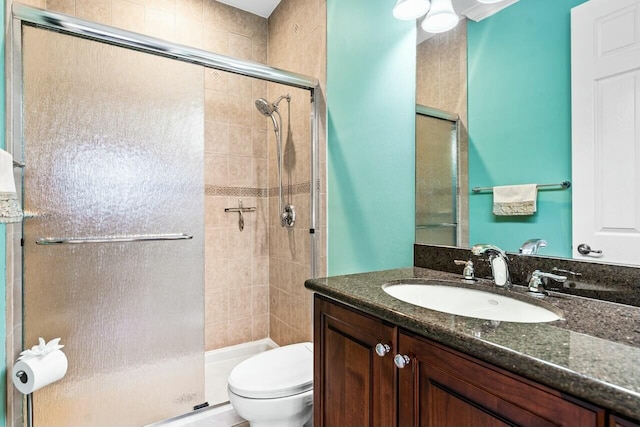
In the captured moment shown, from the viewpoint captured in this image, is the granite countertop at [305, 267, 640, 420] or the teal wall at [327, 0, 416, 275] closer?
the granite countertop at [305, 267, 640, 420]

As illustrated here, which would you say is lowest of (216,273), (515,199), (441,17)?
(216,273)

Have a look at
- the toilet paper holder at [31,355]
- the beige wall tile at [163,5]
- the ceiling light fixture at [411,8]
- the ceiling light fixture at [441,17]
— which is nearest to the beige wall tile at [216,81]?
the beige wall tile at [163,5]

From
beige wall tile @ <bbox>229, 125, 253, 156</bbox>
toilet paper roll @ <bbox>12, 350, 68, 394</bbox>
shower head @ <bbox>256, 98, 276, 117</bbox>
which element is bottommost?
toilet paper roll @ <bbox>12, 350, 68, 394</bbox>

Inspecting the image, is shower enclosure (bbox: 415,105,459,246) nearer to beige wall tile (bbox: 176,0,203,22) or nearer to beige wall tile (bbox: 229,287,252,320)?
beige wall tile (bbox: 229,287,252,320)

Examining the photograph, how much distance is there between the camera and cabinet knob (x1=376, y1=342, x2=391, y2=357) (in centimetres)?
83

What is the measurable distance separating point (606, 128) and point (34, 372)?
2.01 meters

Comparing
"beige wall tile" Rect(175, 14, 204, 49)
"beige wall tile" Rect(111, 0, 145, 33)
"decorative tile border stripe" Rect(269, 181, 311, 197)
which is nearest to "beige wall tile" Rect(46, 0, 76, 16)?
"beige wall tile" Rect(111, 0, 145, 33)

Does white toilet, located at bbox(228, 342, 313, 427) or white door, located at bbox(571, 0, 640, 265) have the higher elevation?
white door, located at bbox(571, 0, 640, 265)

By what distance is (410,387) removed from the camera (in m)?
0.78

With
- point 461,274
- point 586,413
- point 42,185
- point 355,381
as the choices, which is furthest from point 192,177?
point 586,413

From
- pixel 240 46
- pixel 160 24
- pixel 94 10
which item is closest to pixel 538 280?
pixel 240 46

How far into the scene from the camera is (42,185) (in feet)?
4.34

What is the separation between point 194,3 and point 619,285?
2.76 m

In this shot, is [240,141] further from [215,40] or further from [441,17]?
[441,17]
